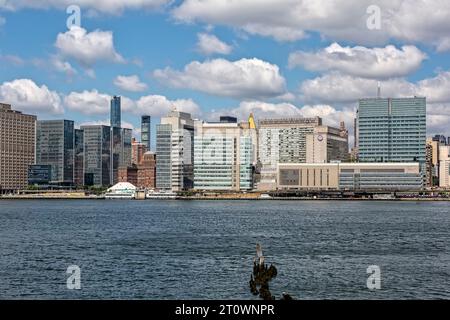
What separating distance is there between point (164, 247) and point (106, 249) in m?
4.29

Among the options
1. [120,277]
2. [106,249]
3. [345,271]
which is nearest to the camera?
[120,277]

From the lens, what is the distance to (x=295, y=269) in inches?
1516

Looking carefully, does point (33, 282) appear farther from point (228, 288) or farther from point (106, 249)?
point (106, 249)

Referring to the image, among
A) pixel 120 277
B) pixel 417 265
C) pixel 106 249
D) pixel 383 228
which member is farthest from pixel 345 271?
pixel 383 228

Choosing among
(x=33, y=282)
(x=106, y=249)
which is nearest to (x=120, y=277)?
(x=33, y=282)

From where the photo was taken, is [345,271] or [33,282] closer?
[33,282]

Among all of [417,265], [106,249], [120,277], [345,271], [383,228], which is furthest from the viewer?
[383,228]
